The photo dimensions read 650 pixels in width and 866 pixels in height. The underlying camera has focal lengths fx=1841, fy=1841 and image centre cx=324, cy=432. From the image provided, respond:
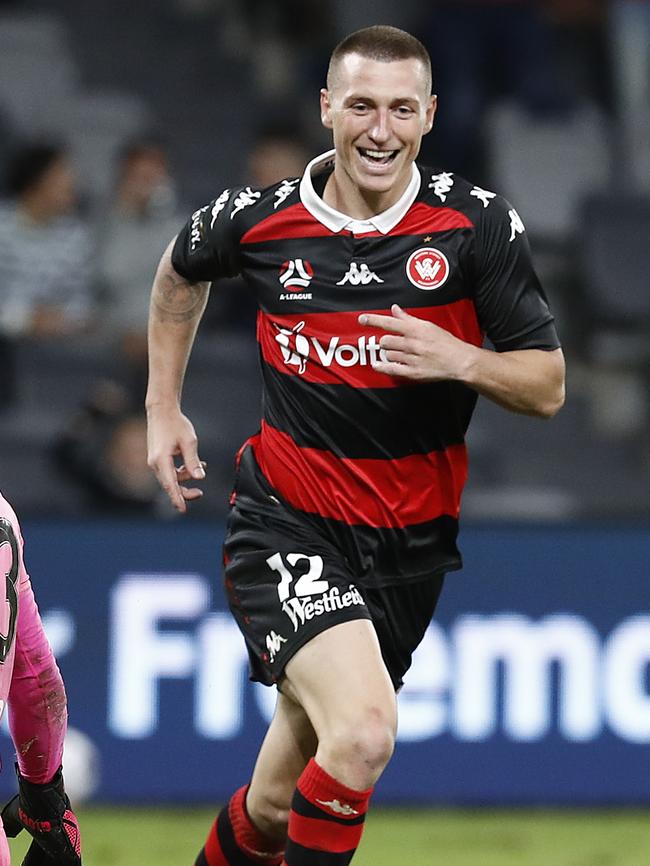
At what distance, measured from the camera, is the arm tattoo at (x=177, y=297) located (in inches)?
188

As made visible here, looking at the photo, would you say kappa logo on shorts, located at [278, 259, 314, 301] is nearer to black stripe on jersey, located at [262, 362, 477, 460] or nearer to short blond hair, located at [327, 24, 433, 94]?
black stripe on jersey, located at [262, 362, 477, 460]

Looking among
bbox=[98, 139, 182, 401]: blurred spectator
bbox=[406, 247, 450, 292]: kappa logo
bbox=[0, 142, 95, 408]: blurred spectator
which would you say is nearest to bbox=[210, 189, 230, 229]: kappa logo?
bbox=[406, 247, 450, 292]: kappa logo

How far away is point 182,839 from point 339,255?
2.65 meters

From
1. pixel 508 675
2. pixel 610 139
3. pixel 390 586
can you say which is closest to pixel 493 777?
pixel 508 675

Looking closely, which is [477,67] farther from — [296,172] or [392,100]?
[392,100]

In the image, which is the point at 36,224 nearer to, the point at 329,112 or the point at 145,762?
the point at 145,762

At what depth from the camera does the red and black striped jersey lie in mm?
4336

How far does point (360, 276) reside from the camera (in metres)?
4.38

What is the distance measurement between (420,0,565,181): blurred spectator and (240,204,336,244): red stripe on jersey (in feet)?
19.5

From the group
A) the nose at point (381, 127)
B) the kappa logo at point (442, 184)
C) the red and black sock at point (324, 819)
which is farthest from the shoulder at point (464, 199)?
the red and black sock at point (324, 819)

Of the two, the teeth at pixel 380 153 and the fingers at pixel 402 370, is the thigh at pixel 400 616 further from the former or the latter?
the teeth at pixel 380 153

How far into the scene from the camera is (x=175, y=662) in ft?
21.8

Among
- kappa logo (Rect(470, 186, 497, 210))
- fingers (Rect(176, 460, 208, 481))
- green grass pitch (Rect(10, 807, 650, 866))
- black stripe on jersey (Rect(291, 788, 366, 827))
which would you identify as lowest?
green grass pitch (Rect(10, 807, 650, 866))

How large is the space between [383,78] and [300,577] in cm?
119
